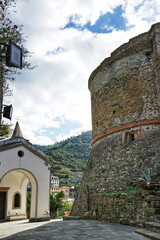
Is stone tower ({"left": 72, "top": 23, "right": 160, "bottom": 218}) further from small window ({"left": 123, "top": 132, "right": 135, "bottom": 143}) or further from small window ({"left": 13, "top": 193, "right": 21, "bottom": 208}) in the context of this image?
small window ({"left": 13, "top": 193, "right": 21, "bottom": 208})

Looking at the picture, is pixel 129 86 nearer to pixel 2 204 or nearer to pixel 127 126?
pixel 127 126

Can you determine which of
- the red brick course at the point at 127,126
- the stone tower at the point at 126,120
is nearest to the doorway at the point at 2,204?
the stone tower at the point at 126,120

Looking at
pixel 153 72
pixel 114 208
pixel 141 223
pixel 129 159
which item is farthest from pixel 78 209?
pixel 153 72

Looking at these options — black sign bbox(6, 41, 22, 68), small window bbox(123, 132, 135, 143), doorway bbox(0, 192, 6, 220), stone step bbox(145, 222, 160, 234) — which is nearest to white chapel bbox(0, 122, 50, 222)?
doorway bbox(0, 192, 6, 220)

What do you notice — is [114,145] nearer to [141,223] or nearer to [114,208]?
[114,208]

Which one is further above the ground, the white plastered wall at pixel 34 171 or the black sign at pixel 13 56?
the black sign at pixel 13 56

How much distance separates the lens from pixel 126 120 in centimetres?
1066

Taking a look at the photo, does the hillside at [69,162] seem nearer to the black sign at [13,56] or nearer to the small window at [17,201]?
the small window at [17,201]

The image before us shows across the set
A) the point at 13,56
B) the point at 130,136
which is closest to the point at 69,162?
the point at 130,136

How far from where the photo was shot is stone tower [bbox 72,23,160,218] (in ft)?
31.2

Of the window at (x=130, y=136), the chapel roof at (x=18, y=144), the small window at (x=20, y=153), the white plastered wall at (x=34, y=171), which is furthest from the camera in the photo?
the small window at (x=20, y=153)

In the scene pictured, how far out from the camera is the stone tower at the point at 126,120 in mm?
9508

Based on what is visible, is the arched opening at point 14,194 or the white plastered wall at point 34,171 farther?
the arched opening at point 14,194

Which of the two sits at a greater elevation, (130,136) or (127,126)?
(127,126)
